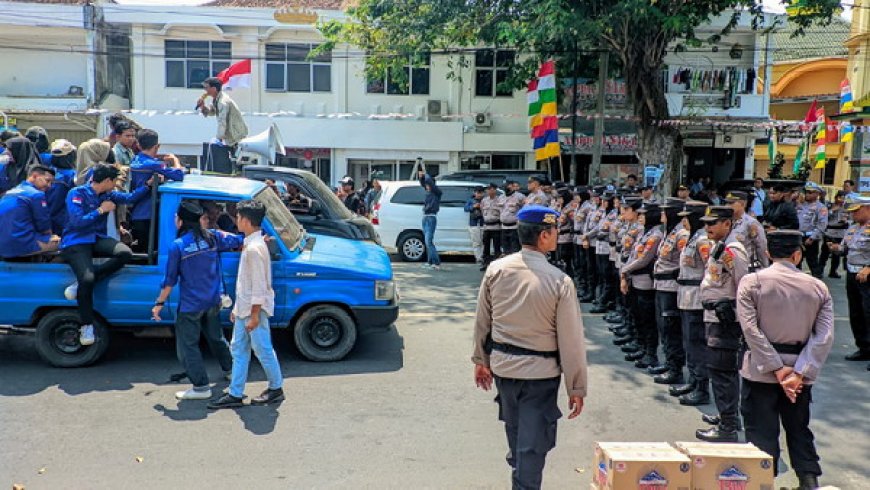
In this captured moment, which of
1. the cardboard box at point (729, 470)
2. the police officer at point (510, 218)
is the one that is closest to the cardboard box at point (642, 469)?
the cardboard box at point (729, 470)

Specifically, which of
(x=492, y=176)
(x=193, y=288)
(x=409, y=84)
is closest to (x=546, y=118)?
(x=492, y=176)

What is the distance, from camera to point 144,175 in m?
7.09

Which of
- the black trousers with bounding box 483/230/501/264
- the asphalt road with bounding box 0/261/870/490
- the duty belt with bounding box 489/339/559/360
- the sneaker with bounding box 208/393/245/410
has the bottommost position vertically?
the asphalt road with bounding box 0/261/870/490

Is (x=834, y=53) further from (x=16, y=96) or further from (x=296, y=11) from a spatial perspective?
(x=16, y=96)

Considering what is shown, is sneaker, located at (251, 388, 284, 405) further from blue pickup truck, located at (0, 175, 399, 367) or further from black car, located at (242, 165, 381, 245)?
black car, located at (242, 165, 381, 245)

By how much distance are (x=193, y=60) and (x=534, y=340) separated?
74.6ft

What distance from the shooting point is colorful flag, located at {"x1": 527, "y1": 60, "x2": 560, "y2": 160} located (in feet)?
58.2

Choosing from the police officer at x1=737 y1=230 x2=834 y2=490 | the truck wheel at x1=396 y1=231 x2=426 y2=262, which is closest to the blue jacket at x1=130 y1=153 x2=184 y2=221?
the police officer at x1=737 y1=230 x2=834 y2=490

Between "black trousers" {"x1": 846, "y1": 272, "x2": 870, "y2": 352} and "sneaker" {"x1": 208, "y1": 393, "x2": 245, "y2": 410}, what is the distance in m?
6.84

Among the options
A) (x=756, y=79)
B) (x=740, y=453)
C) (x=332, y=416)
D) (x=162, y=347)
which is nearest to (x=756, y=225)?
(x=740, y=453)

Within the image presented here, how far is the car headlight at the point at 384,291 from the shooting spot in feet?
23.9

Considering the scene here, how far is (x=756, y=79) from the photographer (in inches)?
951

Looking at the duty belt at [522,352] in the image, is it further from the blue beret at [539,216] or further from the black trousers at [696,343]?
the black trousers at [696,343]

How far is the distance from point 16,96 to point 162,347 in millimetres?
18822
